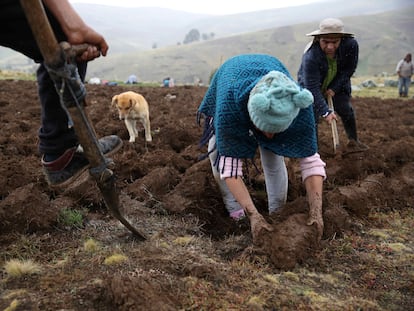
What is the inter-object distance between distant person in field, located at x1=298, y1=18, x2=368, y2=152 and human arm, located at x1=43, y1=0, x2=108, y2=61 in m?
2.86

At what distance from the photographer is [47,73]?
1.98 metres

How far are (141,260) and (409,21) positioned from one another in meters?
145

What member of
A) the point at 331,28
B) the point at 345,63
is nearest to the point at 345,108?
the point at 345,63

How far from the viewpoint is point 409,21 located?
12781cm

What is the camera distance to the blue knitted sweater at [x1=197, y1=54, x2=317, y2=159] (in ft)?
8.01

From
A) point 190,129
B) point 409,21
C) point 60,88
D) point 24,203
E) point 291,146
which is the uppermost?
point 60,88

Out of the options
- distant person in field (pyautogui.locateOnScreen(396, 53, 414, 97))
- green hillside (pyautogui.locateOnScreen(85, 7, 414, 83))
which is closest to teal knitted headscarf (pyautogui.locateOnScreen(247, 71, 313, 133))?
distant person in field (pyautogui.locateOnScreen(396, 53, 414, 97))

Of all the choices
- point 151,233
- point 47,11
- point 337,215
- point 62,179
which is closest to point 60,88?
point 47,11

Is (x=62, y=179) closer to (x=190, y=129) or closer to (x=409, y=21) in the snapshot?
(x=190, y=129)

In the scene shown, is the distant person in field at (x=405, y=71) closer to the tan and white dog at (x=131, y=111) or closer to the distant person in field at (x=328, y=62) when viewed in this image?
the distant person in field at (x=328, y=62)

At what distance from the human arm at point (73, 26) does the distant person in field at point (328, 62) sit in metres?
2.86

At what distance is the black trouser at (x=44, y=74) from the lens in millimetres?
1846

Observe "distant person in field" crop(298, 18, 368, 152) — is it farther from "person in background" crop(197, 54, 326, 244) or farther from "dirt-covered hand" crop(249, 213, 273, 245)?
"dirt-covered hand" crop(249, 213, 273, 245)

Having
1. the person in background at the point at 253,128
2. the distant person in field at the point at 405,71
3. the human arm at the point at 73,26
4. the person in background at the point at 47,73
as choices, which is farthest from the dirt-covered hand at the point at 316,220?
the distant person in field at the point at 405,71
